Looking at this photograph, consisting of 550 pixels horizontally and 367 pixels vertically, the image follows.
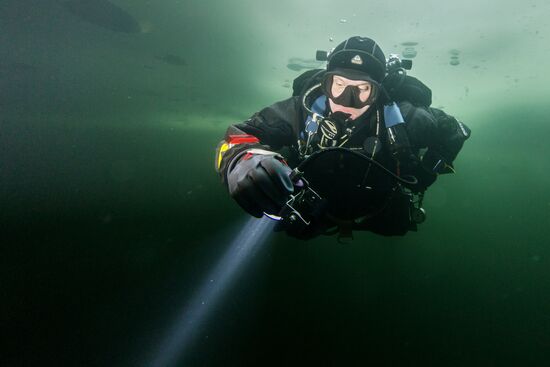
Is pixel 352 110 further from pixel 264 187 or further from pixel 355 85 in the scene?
pixel 264 187

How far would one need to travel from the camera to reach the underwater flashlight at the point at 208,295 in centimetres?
383

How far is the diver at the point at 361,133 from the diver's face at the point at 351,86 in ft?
0.04

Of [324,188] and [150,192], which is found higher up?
[324,188]

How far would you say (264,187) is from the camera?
168cm

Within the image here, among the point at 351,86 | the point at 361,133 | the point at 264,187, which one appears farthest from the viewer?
the point at 361,133

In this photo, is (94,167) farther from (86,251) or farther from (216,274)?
(216,274)

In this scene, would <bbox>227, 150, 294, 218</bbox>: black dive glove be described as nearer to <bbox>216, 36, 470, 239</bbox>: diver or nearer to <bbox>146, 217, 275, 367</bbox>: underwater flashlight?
<bbox>216, 36, 470, 239</bbox>: diver

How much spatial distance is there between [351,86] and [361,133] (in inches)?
21.7

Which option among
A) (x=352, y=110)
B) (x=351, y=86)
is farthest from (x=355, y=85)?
(x=352, y=110)

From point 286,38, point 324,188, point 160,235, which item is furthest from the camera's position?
point 286,38

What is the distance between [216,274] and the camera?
209 inches

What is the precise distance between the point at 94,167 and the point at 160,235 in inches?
76.4

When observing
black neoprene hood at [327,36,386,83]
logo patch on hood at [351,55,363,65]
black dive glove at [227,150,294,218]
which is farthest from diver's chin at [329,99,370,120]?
black dive glove at [227,150,294,218]

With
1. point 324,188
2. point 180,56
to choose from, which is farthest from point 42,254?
point 180,56
